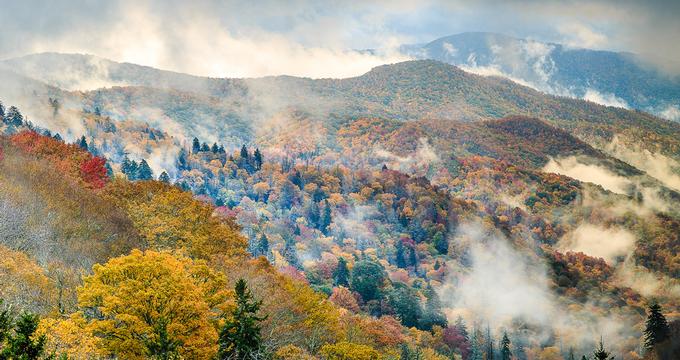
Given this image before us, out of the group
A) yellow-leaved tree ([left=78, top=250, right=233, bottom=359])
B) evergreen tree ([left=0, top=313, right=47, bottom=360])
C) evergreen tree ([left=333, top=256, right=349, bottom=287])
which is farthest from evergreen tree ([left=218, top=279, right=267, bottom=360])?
evergreen tree ([left=333, top=256, right=349, bottom=287])

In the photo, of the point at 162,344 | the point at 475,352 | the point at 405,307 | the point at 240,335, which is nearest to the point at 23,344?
the point at 162,344

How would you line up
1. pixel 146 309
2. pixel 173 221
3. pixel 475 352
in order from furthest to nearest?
pixel 475 352 < pixel 173 221 < pixel 146 309

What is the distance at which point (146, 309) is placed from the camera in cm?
4538

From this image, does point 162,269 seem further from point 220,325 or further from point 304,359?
point 304,359

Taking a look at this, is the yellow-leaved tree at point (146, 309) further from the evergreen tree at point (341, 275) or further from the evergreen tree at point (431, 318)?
the evergreen tree at point (341, 275)

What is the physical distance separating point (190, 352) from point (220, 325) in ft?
16.6

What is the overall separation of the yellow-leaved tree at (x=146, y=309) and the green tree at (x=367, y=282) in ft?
439

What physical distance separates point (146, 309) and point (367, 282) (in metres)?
139

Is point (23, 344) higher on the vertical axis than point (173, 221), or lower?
higher

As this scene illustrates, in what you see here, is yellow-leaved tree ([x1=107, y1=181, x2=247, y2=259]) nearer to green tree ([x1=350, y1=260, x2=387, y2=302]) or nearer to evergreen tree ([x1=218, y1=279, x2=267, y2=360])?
evergreen tree ([x1=218, y1=279, x2=267, y2=360])

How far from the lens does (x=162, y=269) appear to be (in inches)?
1871

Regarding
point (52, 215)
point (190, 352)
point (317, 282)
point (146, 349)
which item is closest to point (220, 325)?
point (190, 352)

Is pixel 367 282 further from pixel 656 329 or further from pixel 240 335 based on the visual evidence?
pixel 240 335

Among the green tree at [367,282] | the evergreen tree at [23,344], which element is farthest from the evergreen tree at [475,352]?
the evergreen tree at [23,344]
